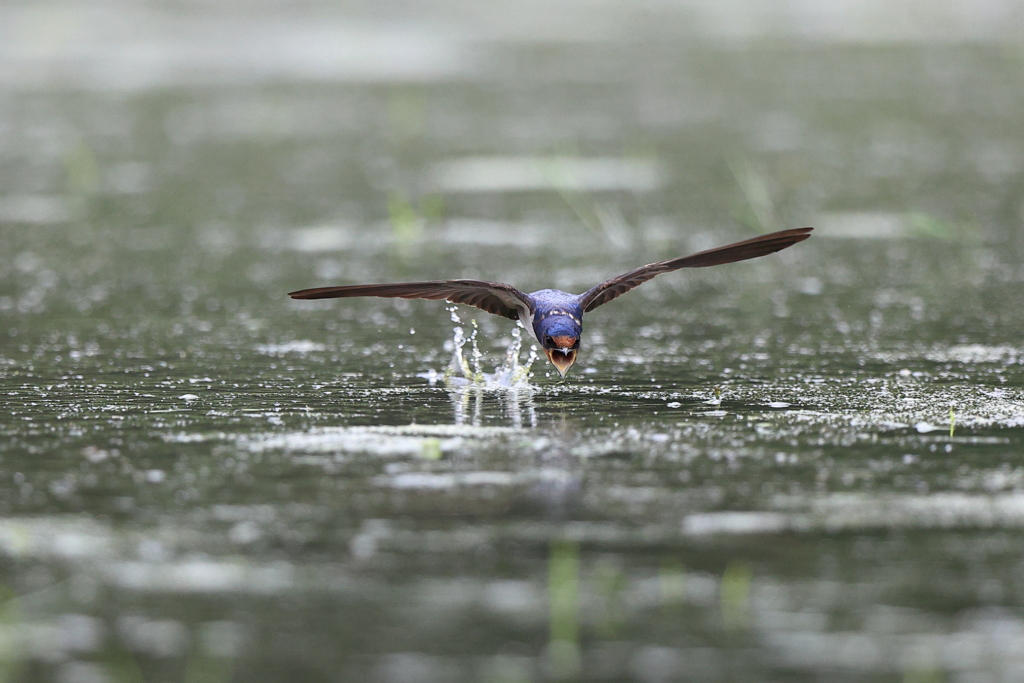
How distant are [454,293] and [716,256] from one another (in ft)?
3.82

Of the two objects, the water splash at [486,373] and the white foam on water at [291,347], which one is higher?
the white foam on water at [291,347]

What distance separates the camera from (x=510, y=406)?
21.6 ft

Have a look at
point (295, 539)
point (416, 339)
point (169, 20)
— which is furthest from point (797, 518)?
point (169, 20)

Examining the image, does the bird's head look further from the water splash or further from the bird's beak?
the water splash

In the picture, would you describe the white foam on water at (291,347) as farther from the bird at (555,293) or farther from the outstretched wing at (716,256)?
the outstretched wing at (716,256)

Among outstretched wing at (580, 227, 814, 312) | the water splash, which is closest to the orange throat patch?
outstretched wing at (580, 227, 814, 312)

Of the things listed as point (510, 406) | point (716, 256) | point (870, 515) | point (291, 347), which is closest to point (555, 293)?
point (510, 406)

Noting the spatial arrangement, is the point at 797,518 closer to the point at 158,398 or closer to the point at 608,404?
the point at 608,404

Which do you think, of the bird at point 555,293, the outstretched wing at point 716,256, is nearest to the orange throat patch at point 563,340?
the bird at point 555,293

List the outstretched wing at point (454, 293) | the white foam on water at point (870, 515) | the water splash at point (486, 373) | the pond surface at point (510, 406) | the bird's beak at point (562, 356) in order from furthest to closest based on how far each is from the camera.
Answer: the water splash at point (486, 373)
the bird's beak at point (562, 356)
the outstretched wing at point (454, 293)
the white foam on water at point (870, 515)
the pond surface at point (510, 406)

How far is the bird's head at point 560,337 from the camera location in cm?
642

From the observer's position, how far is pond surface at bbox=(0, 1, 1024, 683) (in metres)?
4.07

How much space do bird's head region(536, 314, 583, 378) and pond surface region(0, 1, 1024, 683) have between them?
0.68 feet

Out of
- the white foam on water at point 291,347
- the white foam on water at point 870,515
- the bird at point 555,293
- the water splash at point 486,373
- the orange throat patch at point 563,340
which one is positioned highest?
the bird at point 555,293
